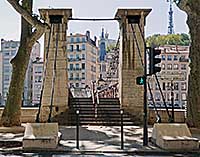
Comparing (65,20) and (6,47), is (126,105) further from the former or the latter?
(6,47)

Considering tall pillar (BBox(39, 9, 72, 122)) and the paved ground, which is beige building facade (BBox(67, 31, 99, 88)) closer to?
tall pillar (BBox(39, 9, 72, 122))

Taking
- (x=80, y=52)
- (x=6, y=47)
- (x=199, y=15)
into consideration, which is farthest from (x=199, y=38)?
(x=6, y=47)

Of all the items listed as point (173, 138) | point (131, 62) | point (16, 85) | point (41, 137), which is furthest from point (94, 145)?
point (131, 62)

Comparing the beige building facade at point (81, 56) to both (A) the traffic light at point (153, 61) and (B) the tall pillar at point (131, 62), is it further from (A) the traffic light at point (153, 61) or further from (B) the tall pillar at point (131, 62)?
(A) the traffic light at point (153, 61)

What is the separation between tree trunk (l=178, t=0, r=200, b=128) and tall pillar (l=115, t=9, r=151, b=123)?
3656mm

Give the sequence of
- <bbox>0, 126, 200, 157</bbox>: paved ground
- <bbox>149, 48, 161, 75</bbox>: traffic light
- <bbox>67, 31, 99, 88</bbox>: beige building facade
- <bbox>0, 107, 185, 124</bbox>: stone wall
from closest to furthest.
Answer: <bbox>0, 126, 200, 157</bbox>: paved ground
<bbox>149, 48, 161, 75</bbox>: traffic light
<bbox>0, 107, 185, 124</bbox>: stone wall
<bbox>67, 31, 99, 88</bbox>: beige building facade

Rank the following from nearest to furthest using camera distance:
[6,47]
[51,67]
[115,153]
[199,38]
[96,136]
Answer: [115,153], [96,136], [199,38], [51,67], [6,47]

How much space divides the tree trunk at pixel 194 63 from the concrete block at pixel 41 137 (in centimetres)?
561

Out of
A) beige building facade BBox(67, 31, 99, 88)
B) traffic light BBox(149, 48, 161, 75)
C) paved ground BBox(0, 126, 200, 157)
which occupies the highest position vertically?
A: beige building facade BBox(67, 31, 99, 88)

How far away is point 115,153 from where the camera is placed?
11.4m

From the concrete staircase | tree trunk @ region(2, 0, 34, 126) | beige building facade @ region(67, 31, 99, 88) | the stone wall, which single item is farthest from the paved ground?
beige building facade @ region(67, 31, 99, 88)

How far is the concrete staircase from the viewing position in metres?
18.7

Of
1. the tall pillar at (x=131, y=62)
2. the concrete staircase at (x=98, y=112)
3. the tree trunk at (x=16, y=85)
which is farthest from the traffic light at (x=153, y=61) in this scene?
the tall pillar at (x=131, y=62)

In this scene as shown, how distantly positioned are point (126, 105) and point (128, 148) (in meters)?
7.63
